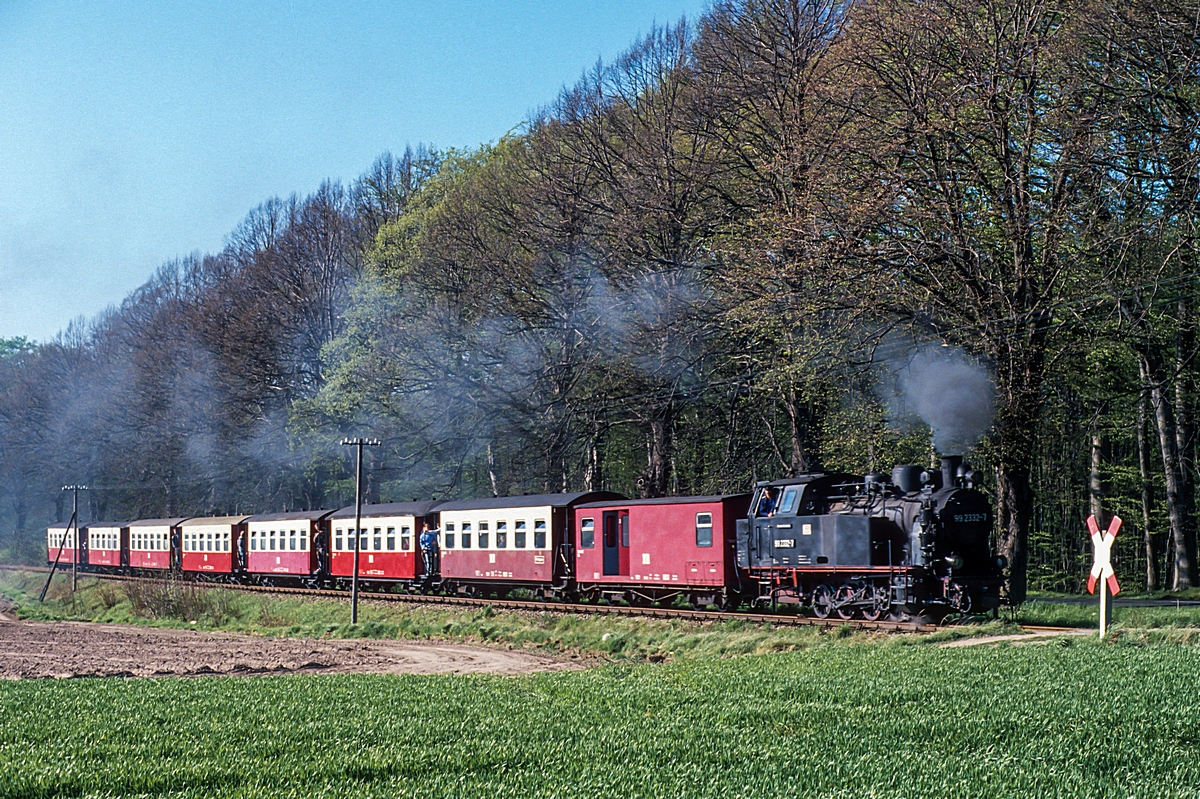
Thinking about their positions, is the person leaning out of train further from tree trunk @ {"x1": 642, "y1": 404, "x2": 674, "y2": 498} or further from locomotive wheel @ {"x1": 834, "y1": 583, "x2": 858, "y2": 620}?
tree trunk @ {"x1": 642, "y1": 404, "x2": 674, "y2": 498}

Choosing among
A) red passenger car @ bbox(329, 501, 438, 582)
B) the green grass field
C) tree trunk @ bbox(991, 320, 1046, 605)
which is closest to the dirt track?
the green grass field

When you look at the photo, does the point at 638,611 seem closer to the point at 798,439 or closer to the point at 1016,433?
the point at 798,439

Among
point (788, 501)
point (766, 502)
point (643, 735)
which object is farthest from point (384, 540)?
point (643, 735)

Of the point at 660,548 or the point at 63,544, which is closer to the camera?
the point at 660,548

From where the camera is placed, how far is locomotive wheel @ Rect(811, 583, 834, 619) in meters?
21.4

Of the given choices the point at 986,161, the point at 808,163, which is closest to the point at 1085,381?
the point at 986,161

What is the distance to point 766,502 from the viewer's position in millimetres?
22609

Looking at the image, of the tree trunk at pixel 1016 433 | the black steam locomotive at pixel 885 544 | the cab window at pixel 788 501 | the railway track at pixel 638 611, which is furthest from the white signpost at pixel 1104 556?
the cab window at pixel 788 501

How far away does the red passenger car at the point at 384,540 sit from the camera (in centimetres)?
3306

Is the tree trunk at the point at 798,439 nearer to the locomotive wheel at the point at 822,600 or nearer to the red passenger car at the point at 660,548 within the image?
the red passenger car at the point at 660,548

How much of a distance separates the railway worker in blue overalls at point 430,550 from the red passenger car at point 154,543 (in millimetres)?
17397

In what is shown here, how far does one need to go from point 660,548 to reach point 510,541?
5.82 m

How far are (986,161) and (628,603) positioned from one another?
13074mm

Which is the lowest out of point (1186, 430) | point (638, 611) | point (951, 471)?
point (638, 611)
